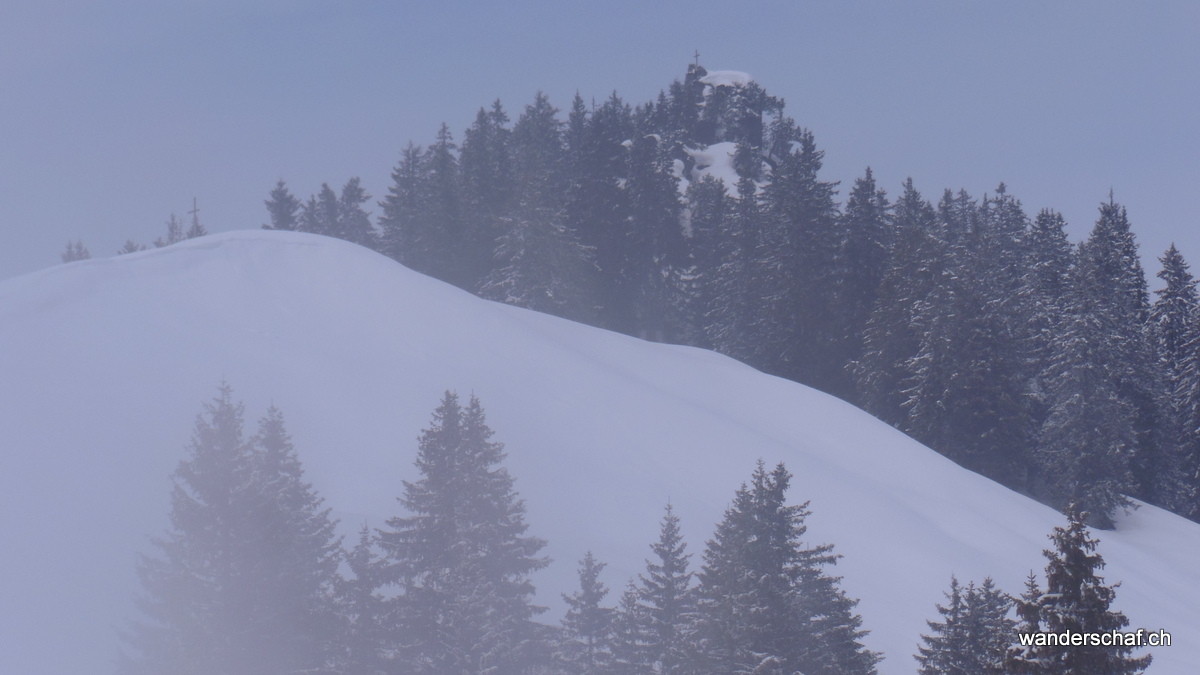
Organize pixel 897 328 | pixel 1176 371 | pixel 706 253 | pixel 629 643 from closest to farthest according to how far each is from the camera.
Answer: pixel 629 643
pixel 897 328
pixel 1176 371
pixel 706 253

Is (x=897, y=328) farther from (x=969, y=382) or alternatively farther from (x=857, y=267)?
(x=857, y=267)

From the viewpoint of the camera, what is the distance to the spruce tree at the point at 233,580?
1692 cm

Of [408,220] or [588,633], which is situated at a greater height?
[408,220]

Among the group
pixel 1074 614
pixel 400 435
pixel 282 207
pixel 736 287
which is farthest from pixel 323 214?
pixel 1074 614

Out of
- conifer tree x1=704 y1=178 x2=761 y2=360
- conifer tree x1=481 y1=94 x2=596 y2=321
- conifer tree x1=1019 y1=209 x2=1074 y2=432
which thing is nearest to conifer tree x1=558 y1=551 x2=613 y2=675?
conifer tree x1=1019 y1=209 x2=1074 y2=432

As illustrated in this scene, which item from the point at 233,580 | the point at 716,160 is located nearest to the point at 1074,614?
the point at 233,580

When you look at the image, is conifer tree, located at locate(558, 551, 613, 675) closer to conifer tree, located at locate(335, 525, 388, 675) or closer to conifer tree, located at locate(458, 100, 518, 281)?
conifer tree, located at locate(335, 525, 388, 675)

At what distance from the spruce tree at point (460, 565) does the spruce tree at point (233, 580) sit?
53.8 inches

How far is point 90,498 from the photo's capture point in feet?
77.0

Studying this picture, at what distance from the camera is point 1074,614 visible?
10.1m

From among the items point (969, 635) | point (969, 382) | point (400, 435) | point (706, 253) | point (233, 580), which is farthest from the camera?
point (706, 253)

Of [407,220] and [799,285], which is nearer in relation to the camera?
[799,285]

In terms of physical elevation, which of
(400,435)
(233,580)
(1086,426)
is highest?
(1086,426)

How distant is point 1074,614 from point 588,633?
1064cm
